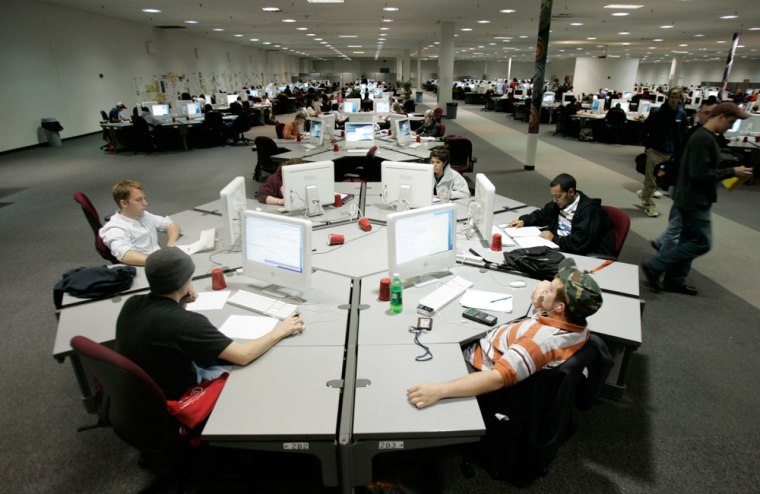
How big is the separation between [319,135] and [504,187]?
330 cm

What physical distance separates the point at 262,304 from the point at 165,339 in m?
0.71

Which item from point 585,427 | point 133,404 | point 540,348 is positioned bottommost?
point 585,427

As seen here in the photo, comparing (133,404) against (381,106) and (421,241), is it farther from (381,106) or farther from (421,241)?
(381,106)

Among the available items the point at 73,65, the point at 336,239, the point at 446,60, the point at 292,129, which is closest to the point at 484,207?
the point at 336,239

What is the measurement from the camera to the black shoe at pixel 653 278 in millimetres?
4238

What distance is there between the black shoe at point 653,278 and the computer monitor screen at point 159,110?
12130 millimetres

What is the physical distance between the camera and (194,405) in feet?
6.27

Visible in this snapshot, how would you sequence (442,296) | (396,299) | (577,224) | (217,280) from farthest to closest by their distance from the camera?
(577,224)
(217,280)
(442,296)
(396,299)

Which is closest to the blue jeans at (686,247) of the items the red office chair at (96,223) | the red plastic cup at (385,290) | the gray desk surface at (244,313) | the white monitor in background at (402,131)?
the red plastic cup at (385,290)

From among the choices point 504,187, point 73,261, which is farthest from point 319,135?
point 73,261

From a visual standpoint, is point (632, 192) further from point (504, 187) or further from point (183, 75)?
point (183, 75)

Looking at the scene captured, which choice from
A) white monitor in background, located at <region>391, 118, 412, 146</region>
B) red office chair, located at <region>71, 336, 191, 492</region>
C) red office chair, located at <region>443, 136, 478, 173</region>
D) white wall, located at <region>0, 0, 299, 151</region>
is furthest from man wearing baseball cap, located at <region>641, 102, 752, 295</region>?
white wall, located at <region>0, 0, 299, 151</region>

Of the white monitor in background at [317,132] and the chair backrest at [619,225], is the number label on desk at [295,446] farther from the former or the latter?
the white monitor in background at [317,132]

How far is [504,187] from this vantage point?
7688 mm
